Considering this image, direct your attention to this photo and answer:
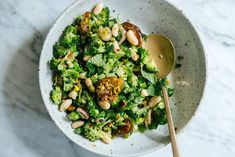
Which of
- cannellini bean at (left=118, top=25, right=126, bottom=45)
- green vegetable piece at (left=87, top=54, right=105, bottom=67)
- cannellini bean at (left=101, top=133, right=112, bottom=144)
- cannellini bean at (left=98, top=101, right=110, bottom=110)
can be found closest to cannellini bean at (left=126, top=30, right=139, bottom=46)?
cannellini bean at (left=118, top=25, right=126, bottom=45)

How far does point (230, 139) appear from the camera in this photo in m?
1.68

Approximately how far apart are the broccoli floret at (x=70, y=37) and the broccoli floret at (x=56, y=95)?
0.16m

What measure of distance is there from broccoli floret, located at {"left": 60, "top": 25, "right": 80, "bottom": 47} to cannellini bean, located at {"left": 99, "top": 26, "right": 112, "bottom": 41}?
0.30 feet

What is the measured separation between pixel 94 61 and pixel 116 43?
10 cm

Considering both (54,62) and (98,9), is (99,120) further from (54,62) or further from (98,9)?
(98,9)

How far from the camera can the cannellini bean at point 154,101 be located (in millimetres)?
1538

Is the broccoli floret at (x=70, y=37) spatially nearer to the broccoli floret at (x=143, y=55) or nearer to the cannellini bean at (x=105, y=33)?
the cannellini bean at (x=105, y=33)

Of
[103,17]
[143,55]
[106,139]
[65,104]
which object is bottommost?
[106,139]

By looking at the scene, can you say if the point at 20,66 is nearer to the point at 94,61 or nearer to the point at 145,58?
the point at 94,61

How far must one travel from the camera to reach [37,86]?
163cm

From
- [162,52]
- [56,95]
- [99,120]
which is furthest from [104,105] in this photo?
[162,52]

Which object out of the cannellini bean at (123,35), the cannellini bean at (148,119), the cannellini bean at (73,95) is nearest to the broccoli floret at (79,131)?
the cannellini bean at (73,95)

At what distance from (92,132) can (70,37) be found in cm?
33

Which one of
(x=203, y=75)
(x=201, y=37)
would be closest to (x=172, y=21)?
(x=201, y=37)
